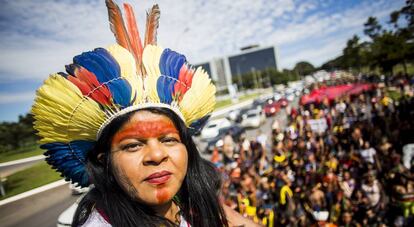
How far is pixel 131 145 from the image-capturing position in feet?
4.25

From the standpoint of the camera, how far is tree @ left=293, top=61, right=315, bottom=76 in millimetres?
118450

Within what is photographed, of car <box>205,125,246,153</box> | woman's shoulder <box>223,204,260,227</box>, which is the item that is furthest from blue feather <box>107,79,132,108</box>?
car <box>205,125,246,153</box>

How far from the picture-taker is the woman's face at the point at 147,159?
1.26 meters

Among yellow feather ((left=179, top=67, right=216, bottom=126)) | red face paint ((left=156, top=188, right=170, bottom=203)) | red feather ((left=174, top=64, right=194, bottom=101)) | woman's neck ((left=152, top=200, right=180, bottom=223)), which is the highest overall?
red feather ((left=174, top=64, right=194, bottom=101))

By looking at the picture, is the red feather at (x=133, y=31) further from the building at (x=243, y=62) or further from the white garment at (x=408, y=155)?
the building at (x=243, y=62)

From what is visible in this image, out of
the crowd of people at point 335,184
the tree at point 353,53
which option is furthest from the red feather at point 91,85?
the tree at point 353,53

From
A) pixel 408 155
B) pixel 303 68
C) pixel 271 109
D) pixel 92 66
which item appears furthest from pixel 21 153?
pixel 303 68

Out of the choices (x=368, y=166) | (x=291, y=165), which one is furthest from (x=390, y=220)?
(x=291, y=165)

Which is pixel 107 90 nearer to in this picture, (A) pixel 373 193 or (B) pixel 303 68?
(A) pixel 373 193

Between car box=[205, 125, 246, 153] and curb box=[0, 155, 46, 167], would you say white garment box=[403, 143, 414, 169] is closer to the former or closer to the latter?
curb box=[0, 155, 46, 167]

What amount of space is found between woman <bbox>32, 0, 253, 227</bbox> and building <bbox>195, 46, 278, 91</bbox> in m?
129

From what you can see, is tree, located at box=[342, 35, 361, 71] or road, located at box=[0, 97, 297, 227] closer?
road, located at box=[0, 97, 297, 227]

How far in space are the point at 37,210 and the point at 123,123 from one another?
584mm

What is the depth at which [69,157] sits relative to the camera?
1.46m
